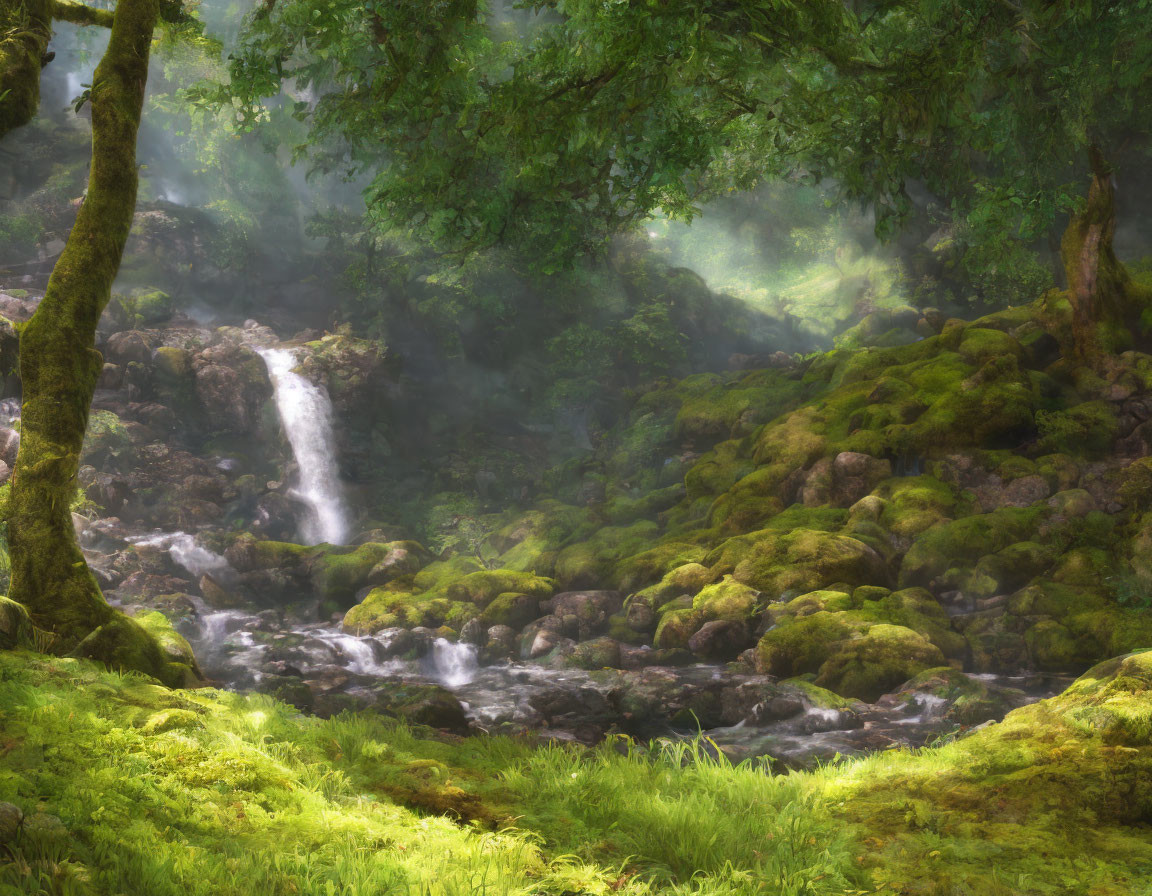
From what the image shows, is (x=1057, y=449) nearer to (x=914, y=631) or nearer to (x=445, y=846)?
(x=914, y=631)

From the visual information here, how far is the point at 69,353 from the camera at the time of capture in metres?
6.26

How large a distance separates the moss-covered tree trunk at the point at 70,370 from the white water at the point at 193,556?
1175 cm

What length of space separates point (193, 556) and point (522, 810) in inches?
632

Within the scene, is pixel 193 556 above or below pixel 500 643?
above

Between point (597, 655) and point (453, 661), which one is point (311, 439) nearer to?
point (453, 661)

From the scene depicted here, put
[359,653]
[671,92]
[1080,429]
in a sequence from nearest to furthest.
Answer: [671,92] → [1080,429] → [359,653]

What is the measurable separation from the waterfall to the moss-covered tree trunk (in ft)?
54.8

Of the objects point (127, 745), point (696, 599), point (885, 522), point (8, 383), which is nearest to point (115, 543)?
point (8, 383)

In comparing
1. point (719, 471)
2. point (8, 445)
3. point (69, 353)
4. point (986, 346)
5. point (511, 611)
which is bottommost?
point (511, 611)

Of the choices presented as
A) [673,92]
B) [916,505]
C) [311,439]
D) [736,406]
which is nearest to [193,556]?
[311,439]

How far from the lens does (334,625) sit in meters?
15.5

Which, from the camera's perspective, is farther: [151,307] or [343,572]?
[151,307]

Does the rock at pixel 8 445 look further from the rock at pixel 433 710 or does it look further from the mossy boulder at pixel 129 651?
A: the mossy boulder at pixel 129 651

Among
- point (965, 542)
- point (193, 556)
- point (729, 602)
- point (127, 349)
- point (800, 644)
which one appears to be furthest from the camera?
point (127, 349)
